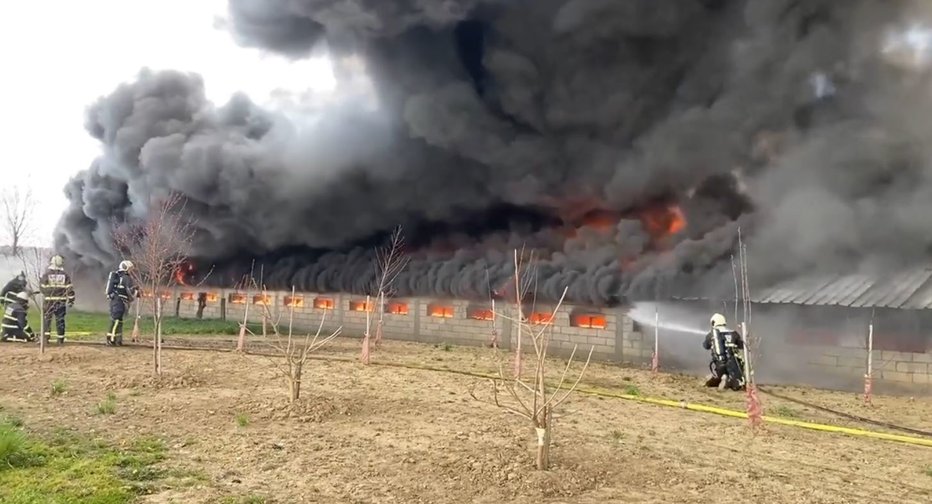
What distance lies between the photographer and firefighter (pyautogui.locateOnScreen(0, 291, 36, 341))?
17047 mm

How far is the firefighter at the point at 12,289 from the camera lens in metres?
16.4

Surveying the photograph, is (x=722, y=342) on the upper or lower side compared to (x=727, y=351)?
upper

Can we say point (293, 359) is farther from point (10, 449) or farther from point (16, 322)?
point (16, 322)

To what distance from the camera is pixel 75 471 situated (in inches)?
240

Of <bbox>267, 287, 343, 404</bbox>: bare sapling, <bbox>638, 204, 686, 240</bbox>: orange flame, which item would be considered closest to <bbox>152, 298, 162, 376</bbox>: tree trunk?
<bbox>267, 287, 343, 404</bbox>: bare sapling

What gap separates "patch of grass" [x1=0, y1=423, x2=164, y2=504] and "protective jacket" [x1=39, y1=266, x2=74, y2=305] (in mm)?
9716

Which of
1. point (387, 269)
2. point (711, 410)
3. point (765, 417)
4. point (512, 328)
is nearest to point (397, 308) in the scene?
point (387, 269)

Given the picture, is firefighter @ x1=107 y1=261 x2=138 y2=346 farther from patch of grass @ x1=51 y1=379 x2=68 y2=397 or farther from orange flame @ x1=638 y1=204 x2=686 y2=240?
orange flame @ x1=638 y1=204 x2=686 y2=240

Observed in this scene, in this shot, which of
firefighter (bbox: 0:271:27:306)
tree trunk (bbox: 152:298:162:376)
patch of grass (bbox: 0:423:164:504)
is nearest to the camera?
patch of grass (bbox: 0:423:164:504)

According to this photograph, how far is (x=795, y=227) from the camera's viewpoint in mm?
16844

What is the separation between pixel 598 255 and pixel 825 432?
11920mm

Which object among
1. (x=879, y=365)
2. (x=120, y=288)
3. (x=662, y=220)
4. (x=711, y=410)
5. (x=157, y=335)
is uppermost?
(x=662, y=220)

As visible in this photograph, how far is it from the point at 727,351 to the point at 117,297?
612 inches

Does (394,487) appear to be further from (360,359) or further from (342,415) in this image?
(360,359)
